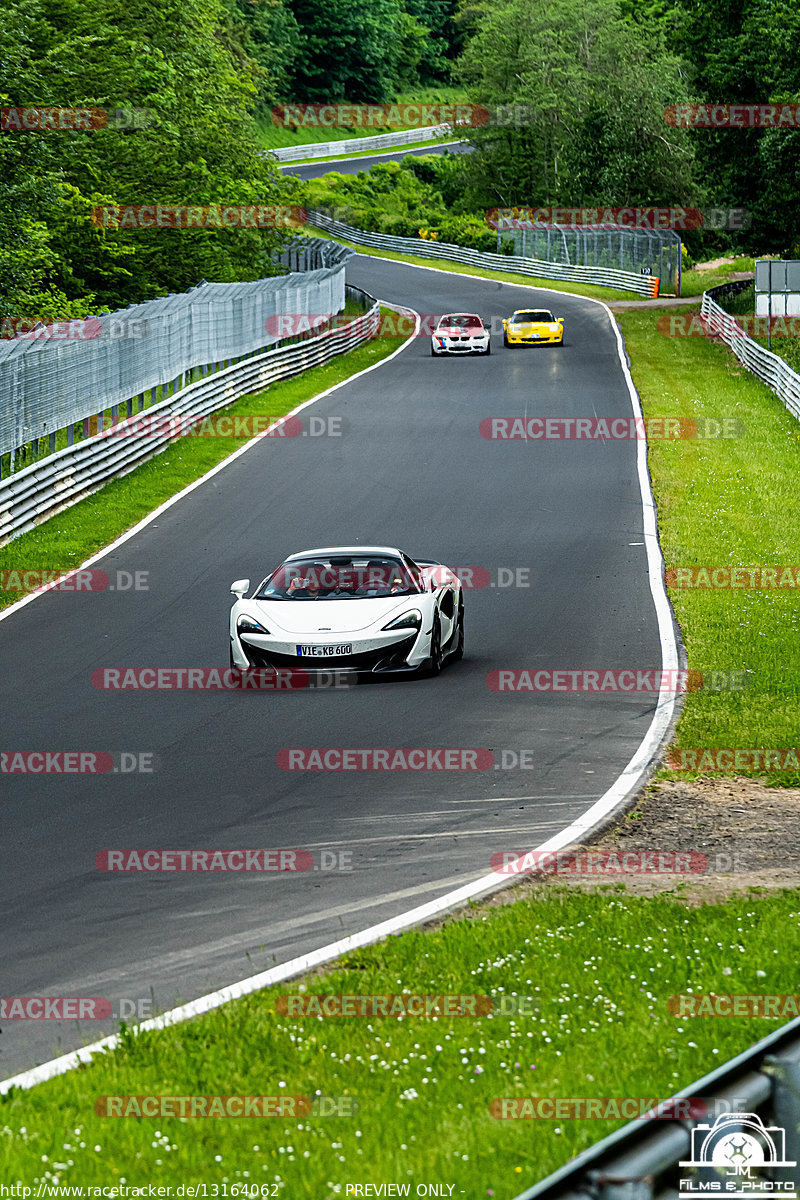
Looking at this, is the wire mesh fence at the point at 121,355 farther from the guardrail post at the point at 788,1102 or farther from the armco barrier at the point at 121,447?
the guardrail post at the point at 788,1102

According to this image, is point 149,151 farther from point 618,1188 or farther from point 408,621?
point 618,1188

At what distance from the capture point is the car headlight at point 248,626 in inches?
591

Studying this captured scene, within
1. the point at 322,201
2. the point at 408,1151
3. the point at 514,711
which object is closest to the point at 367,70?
the point at 322,201

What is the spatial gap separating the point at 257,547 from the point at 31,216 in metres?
15.8

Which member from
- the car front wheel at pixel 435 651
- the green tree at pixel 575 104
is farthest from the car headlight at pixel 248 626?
the green tree at pixel 575 104

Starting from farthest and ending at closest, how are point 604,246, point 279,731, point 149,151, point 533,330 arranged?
1. point 604,246
2. point 533,330
3. point 149,151
4. point 279,731

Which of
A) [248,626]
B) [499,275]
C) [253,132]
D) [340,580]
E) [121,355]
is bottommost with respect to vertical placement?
[248,626]

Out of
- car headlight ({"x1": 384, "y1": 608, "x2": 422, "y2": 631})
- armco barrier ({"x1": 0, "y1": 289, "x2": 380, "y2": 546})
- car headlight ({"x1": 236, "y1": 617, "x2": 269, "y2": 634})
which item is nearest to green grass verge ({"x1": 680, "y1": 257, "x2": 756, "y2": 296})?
armco barrier ({"x1": 0, "y1": 289, "x2": 380, "y2": 546})

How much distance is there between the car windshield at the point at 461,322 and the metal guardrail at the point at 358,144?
6832 cm

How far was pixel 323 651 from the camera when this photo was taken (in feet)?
48.6

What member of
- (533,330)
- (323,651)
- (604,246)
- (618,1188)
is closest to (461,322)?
(533,330)

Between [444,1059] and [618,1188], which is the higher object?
[618,1188]

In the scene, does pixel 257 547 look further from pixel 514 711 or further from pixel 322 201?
pixel 322 201

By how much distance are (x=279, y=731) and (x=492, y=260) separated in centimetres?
7558
